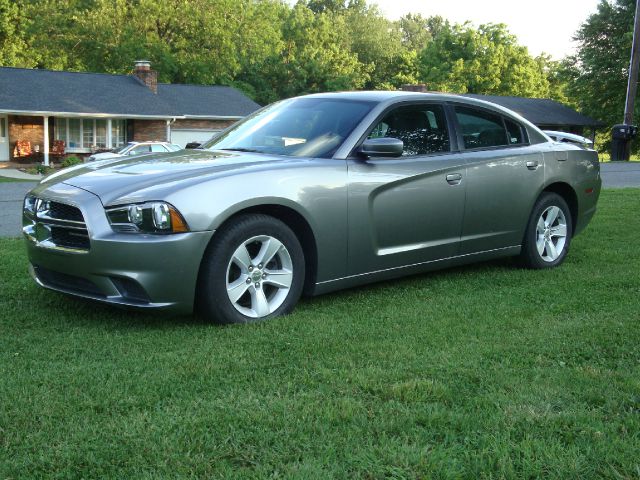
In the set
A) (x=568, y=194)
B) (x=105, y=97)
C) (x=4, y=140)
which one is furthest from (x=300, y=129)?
(x=105, y=97)

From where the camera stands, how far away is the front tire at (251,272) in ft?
14.7

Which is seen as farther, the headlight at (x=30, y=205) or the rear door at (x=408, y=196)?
the rear door at (x=408, y=196)

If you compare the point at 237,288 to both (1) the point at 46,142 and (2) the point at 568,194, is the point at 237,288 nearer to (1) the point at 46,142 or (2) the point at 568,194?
(2) the point at 568,194

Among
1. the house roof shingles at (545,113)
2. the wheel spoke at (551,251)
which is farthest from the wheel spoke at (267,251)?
the house roof shingles at (545,113)

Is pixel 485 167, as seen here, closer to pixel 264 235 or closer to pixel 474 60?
pixel 264 235

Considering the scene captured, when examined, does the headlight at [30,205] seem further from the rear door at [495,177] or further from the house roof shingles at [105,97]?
the house roof shingles at [105,97]

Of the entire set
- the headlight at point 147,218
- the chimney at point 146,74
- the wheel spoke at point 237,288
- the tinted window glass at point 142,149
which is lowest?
the wheel spoke at point 237,288

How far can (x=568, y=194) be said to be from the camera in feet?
22.6

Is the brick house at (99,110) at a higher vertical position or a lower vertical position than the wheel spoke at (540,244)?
higher

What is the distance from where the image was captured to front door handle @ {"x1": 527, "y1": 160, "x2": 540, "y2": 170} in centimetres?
634

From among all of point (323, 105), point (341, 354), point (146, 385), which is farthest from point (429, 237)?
point (146, 385)

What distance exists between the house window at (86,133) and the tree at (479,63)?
30808 millimetres

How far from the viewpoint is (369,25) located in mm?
84312

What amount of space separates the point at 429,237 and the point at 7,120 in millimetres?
33547
